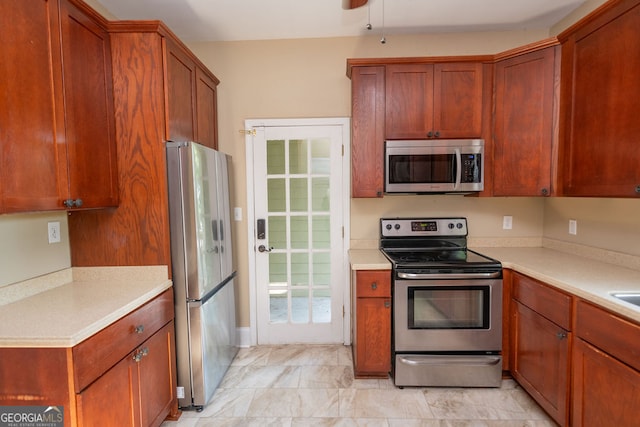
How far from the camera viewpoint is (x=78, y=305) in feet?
4.95

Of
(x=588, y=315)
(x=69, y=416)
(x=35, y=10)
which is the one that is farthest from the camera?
(x=588, y=315)

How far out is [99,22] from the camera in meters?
1.76

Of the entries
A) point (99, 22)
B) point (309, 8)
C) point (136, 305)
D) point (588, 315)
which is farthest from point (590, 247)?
point (99, 22)

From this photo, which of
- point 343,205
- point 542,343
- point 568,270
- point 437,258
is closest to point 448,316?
point 437,258

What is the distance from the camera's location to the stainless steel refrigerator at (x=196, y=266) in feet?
6.21

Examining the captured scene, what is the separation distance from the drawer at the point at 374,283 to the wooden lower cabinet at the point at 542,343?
87 centimetres

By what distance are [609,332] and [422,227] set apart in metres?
1.45

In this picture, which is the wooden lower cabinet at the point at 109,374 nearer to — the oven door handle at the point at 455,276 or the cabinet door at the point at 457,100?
the oven door handle at the point at 455,276

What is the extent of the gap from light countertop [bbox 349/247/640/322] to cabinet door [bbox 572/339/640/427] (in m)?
0.25

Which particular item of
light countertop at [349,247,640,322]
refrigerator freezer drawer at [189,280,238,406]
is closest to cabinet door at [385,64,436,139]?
light countertop at [349,247,640,322]

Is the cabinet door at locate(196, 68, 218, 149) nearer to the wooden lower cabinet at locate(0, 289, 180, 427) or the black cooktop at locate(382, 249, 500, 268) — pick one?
the wooden lower cabinet at locate(0, 289, 180, 427)

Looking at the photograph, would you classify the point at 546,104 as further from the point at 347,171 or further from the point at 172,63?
the point at 172,63

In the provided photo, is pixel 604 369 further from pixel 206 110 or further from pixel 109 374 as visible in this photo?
pixel 206 110

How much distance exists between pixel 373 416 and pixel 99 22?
9.25 feet
